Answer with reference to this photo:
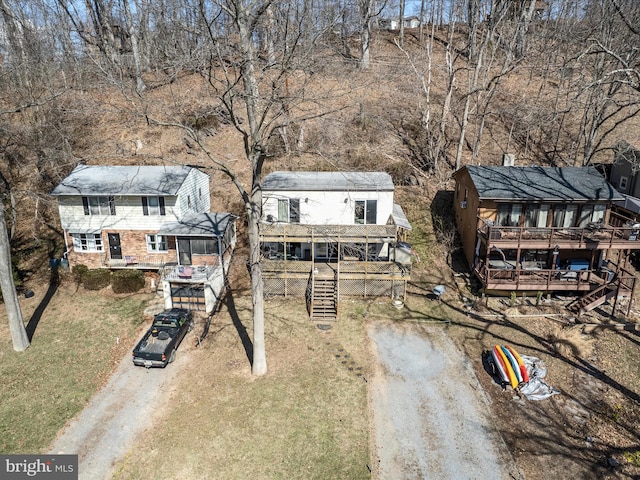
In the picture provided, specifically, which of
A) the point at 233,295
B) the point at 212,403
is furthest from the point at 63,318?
the point at 212,403

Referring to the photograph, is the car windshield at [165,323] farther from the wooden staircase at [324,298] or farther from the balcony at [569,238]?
the balcony at [569,238]

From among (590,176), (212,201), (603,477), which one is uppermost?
(590,176)

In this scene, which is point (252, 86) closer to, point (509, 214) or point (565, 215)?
point (509, 214)

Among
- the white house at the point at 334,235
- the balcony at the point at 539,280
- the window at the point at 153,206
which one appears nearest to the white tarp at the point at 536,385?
the balcony at the point at 539,280

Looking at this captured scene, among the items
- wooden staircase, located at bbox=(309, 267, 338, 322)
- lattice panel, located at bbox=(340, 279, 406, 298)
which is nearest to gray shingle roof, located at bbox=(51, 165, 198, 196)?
wooden staircase, located at bbox=(309, 267, 338, 322)

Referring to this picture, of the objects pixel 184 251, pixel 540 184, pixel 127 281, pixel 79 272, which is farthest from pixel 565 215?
pixel 79 272

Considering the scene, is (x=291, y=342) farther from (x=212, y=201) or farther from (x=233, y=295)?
(x=212, y=201)

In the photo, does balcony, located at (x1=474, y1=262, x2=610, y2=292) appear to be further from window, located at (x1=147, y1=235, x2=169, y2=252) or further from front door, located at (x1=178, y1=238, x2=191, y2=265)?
window, located at (x1=147, y1=235, x2=169, y2=252)
